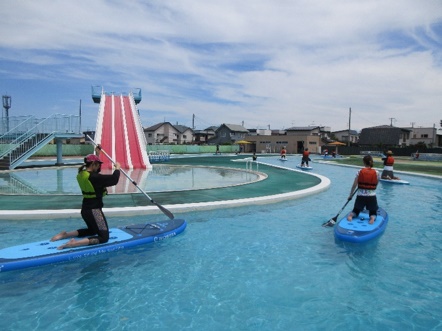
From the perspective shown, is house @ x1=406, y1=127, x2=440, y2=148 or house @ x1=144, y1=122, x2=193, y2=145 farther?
house @ x1=144, y1=122, x2=193, y2=145

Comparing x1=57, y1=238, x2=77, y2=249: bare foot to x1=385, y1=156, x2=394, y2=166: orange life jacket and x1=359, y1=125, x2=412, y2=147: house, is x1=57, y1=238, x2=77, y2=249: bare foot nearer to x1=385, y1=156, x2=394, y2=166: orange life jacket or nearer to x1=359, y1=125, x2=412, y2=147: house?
x1=385, y1=156, x2=394, y2=166: orange life jacket

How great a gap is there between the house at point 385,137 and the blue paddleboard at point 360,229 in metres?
70.0

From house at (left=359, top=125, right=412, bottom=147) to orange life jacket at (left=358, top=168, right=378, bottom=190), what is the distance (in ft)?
230

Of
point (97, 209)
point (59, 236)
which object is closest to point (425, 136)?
point (97, 209)

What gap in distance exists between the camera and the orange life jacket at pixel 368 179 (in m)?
8.54

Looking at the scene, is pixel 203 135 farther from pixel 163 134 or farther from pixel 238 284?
pixel 238 284

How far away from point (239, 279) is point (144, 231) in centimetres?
275

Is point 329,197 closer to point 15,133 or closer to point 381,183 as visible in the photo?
point 381,183

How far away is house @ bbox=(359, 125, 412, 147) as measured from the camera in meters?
74.4

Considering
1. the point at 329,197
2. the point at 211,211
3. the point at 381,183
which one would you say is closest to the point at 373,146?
the point at 381,183

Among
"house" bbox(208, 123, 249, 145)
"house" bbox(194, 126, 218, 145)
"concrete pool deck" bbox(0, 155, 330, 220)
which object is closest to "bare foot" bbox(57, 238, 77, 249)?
"concrete pool deck" bbox(0, 155, 330, 220)

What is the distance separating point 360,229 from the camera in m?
7.99

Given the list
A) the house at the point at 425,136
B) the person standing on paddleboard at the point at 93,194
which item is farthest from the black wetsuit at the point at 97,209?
the house at the point at 425,136

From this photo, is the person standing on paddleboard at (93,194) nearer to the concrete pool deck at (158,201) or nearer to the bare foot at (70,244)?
the bare foot at (70,244)
